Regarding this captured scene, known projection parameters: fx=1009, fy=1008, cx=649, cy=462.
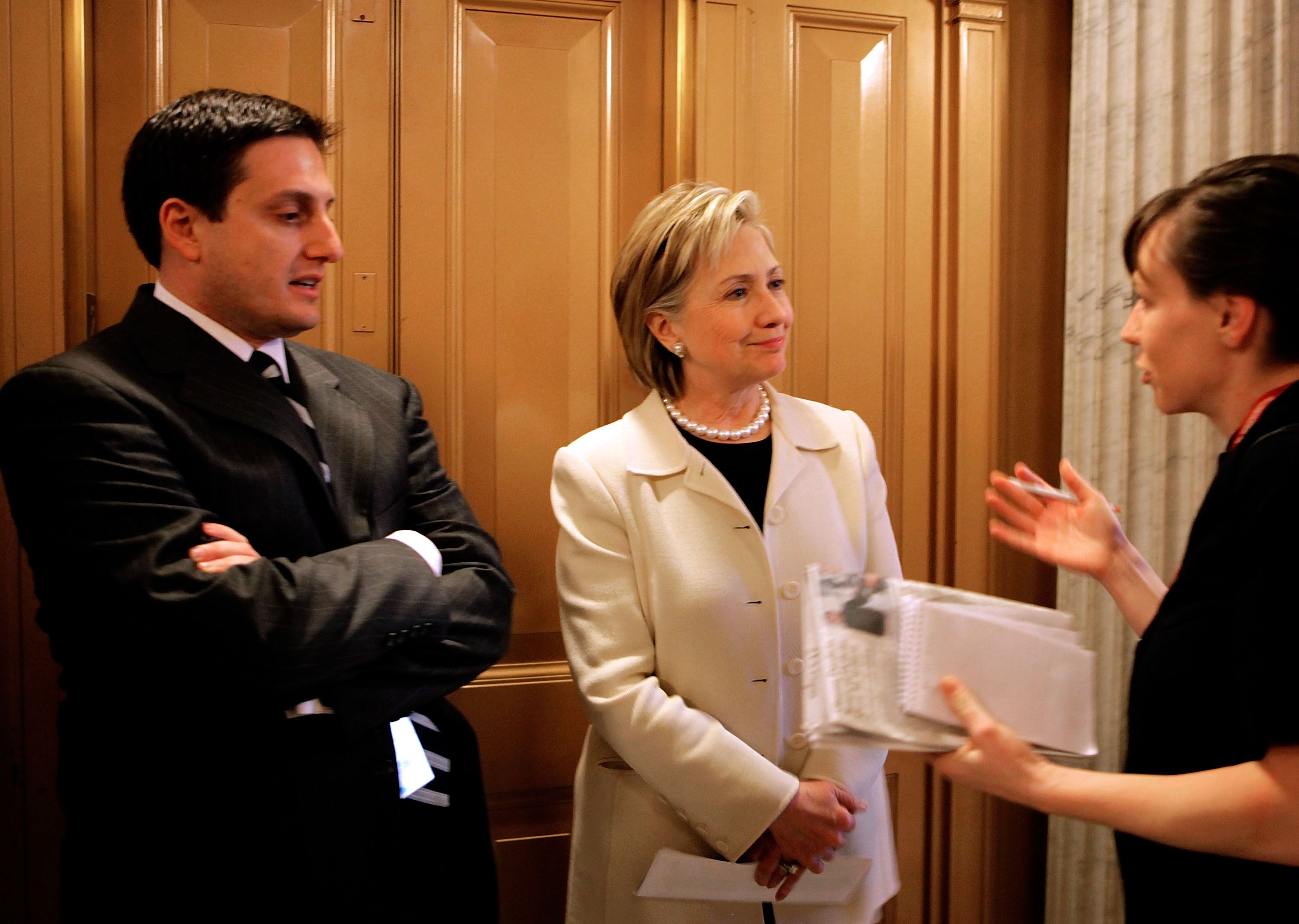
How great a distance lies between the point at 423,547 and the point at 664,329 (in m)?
0.71

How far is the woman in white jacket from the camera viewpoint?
74.3 inches

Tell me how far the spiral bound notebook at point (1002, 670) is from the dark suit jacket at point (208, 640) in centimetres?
83

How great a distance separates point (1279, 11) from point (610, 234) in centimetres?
167

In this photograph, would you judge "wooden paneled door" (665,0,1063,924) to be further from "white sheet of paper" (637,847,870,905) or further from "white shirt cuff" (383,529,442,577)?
"white shirt cuff" (383,529,442,577)

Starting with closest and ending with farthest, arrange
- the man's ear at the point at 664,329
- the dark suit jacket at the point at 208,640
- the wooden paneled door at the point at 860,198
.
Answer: the dark suit jacket at the point at 208,640 → the man's ear at the point at 664,329 → the wooden paneled door at the point at 860,198

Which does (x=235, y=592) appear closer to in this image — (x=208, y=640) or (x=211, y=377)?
(x=208, y=640)

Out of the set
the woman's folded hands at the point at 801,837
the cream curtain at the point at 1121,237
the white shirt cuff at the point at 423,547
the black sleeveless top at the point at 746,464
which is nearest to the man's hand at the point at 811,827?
the woman's folded hands at the point at 801,837

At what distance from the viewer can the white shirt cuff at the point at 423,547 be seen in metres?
1.82

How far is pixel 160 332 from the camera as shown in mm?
1754

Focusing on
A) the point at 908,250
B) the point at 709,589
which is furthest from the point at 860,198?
the point at 709,589

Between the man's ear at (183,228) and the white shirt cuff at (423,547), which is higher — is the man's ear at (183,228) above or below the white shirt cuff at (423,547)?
above

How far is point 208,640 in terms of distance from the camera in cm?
154

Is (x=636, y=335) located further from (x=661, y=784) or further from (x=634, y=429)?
(x=661, y=784)

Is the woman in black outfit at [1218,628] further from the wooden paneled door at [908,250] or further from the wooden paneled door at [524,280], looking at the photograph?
the wooden paneled door at [524,280]
